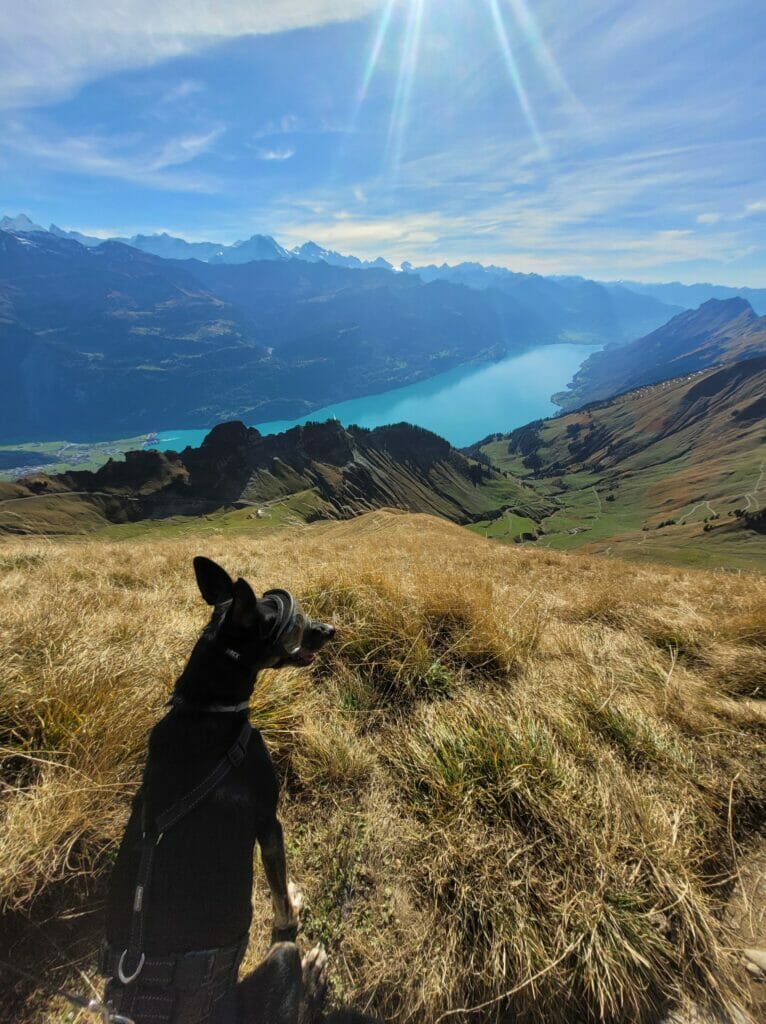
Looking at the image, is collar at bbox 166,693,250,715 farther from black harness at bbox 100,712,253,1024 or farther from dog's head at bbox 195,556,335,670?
black harness at bbox 100,712,253,1024

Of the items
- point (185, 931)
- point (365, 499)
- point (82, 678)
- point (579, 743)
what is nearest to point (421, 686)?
point (579, 743)

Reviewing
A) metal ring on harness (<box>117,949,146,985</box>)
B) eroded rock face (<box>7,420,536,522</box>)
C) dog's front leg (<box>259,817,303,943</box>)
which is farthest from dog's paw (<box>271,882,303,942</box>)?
eroded rock face (<box>7,420,536,522</box>)

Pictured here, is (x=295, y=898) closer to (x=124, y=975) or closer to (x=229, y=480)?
(x=124, y=975)

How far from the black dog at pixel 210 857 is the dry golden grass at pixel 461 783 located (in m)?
0.58

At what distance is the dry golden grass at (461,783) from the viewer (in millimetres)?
2480

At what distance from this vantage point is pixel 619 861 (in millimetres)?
2787

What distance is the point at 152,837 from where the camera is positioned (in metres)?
2.35

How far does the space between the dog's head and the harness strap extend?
18.9 inches

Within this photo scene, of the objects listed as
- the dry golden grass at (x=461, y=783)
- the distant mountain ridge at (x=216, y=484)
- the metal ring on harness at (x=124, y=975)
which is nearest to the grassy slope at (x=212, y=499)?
the distant mountain ridge at (x=216, y=484)

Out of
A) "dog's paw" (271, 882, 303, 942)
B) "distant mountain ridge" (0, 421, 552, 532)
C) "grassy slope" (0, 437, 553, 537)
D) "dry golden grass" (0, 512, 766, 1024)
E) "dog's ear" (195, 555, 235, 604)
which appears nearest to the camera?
"dry golden grass" (0, 512, 766, 1024)

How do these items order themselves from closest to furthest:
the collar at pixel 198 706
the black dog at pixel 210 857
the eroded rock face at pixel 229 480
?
the black dog at pixel 210 857, the collar at pixel 198 706, the eroded rock face at pixel 229 480

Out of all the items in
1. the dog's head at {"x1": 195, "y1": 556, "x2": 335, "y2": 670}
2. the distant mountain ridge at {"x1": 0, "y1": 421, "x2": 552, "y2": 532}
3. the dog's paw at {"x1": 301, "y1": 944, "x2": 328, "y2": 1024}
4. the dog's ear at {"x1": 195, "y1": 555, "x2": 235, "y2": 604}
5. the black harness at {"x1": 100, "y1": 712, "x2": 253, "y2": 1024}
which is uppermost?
the distant mountain ridge at {"x1": 0, "y1": 421, "x2": 552, "y2": 532}

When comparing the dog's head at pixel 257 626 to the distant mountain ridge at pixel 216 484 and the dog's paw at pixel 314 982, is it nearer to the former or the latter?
the dog's paw at pixel 314 982

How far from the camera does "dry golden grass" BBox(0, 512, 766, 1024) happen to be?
2.48 metres
